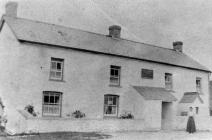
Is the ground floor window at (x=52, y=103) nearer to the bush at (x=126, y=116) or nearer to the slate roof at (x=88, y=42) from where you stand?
the slate roof at (x=88, y=42)

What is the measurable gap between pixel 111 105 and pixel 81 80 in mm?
3321

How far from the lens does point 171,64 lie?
1144 inches

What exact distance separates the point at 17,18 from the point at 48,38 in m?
3.32

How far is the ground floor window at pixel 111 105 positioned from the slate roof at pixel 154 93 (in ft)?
6.40

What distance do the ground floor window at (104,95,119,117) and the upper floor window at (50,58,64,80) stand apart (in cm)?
419

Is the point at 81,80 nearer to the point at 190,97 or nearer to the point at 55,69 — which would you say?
the point at 55,69

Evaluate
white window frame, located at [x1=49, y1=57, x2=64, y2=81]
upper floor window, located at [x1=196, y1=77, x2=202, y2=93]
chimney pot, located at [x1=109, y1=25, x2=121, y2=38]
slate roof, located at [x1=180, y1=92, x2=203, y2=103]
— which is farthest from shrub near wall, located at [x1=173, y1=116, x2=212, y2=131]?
white window frame, located at [x1=49, y1=57, x2=64, y2=81]

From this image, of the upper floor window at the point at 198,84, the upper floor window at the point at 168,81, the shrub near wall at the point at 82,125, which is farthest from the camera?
the upper floor window at the point at 198,84

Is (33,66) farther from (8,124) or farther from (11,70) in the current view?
(8,124)

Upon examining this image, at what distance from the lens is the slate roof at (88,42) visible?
22.2 m

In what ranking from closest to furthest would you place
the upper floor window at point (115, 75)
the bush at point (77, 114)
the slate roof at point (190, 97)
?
the bush at point (77, 114) → the upper floor window at point (115, 75) → the slate roof at point (190, 97)

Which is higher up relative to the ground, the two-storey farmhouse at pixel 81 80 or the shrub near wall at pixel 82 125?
the two-storey farmhouse at pixel 81 80

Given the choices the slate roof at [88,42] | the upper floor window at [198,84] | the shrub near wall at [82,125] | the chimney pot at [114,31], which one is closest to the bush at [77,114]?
the shrub near wall at [82,125]

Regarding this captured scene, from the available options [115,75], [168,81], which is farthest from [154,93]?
[168,81]
